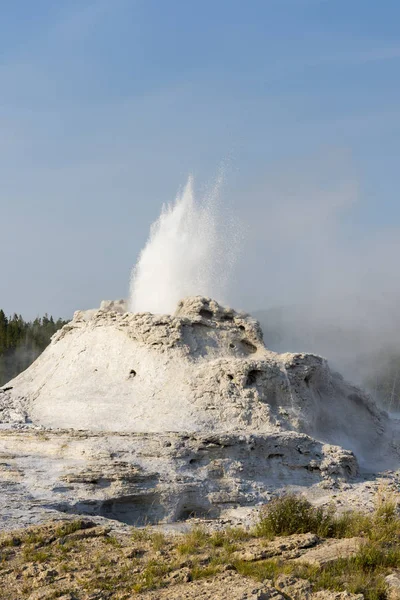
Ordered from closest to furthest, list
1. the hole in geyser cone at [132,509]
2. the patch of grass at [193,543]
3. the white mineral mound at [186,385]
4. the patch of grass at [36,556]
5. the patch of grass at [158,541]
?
the patch of grass at [36,556] → the patch of grass at [193,543] → the patch of grass at [158,541] → the hole in geyser cone at [132,509] → the white mineral mound at [186,385]

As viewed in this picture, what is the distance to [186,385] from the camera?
18.2 meters

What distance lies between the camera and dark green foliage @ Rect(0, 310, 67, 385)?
139ft

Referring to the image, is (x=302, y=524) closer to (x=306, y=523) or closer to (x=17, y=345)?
(x=306, y=523)

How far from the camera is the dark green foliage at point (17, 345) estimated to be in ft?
139

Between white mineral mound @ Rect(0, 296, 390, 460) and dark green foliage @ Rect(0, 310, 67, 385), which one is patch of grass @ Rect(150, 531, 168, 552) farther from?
dark green foliage @ Rect(0, 310, 67, 385)

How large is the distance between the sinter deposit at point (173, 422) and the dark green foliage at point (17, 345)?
20937mm

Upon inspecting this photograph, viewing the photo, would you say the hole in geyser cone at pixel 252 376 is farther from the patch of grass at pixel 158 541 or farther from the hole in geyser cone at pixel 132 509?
the patch of grass at pixel 158 541

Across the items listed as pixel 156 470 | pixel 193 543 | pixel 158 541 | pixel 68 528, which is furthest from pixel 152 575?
pixel 156 470

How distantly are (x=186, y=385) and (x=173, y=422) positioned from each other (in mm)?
1347

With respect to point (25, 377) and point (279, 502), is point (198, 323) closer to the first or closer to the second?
point (25, 377)

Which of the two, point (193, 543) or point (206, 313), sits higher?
point (206, 313)

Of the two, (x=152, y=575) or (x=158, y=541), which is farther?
(x=158, y=541)

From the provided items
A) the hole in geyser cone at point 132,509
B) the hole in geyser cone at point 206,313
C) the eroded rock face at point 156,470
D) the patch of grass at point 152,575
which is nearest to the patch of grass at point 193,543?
the patch of grass at point 152,575

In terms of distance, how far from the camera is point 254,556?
360 inches
